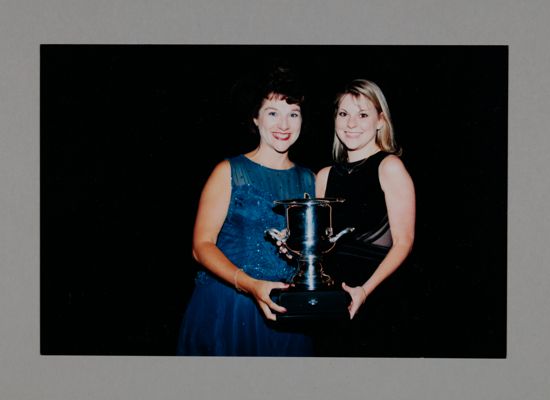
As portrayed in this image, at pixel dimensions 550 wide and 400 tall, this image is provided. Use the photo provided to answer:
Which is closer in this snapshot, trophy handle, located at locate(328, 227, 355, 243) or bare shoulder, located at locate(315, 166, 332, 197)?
trophy handle, located at locate(328, 227, 355, 243)

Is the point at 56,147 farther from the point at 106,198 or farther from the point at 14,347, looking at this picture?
the point at 14,347

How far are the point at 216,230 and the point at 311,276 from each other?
36 centimetres

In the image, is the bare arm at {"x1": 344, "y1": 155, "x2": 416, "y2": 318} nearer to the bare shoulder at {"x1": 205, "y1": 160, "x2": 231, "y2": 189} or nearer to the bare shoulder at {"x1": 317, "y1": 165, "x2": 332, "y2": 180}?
the bare shoulder at {"x1": 317, "y1": 165, "x2": 332, "y2": 180}

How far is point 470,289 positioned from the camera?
6.71 ft

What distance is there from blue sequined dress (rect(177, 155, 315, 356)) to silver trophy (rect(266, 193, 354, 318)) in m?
0.09

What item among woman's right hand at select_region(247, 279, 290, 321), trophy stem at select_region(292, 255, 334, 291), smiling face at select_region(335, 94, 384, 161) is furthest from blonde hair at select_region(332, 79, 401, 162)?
woman's right hand at select_region(247, 279, 290, 321)

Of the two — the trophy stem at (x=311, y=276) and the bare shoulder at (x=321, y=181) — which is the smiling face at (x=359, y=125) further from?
the trophy stem at (x=311, y=276)

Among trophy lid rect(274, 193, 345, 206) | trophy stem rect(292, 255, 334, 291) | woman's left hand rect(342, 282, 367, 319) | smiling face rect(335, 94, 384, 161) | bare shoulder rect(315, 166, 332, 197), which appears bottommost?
woman's left hand rect(342, 282, 367, 319)

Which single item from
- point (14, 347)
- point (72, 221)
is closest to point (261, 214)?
point (72, 221)

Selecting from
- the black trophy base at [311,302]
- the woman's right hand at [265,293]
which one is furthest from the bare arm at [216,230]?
the black trophy base at [311,302]

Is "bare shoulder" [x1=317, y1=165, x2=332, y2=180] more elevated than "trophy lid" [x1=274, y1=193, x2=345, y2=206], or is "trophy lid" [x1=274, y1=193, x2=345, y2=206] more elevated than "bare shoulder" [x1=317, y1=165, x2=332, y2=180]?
"bare shoulder" [x1=317, y1=165, x2=332, y2=180]

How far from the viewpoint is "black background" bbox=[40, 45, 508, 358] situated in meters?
2.03

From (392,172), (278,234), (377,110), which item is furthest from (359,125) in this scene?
(278,234)

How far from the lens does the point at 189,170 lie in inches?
80.3
